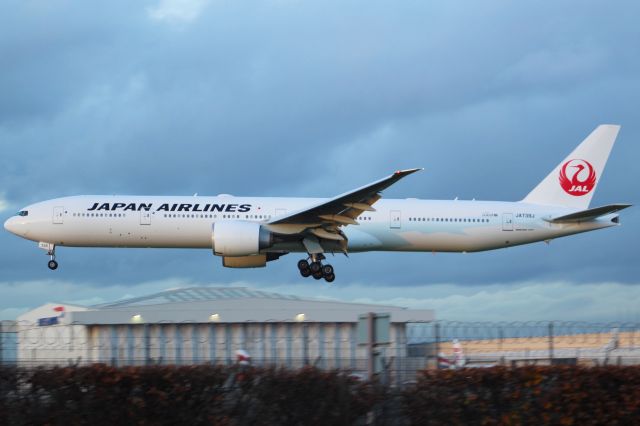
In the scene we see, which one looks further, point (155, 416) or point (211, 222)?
point (211, 222)

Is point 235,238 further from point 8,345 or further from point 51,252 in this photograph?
point 8,345

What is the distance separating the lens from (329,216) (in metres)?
34.2

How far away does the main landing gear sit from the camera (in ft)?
117

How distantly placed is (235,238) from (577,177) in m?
16.3

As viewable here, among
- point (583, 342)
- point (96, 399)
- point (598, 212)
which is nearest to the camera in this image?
point (96, 399)

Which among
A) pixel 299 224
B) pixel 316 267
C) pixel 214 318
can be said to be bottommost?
pixel 214 318

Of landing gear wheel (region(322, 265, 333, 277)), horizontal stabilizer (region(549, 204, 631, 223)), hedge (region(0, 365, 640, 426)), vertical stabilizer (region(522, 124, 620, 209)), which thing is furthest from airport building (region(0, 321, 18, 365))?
vertical stabilizer (region(522, 124, 620, 209))

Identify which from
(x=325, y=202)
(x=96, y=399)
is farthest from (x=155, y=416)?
(x=325, y=202)

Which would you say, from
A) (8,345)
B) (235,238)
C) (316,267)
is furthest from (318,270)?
(8,345)

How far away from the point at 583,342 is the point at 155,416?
23.4ft

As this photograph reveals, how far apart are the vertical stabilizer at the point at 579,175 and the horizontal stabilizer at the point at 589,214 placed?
184 cm

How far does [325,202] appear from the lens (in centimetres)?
3291

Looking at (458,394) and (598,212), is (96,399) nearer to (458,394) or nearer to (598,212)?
(458,394)

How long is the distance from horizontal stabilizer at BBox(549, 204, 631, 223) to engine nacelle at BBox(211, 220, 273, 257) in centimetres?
1244
